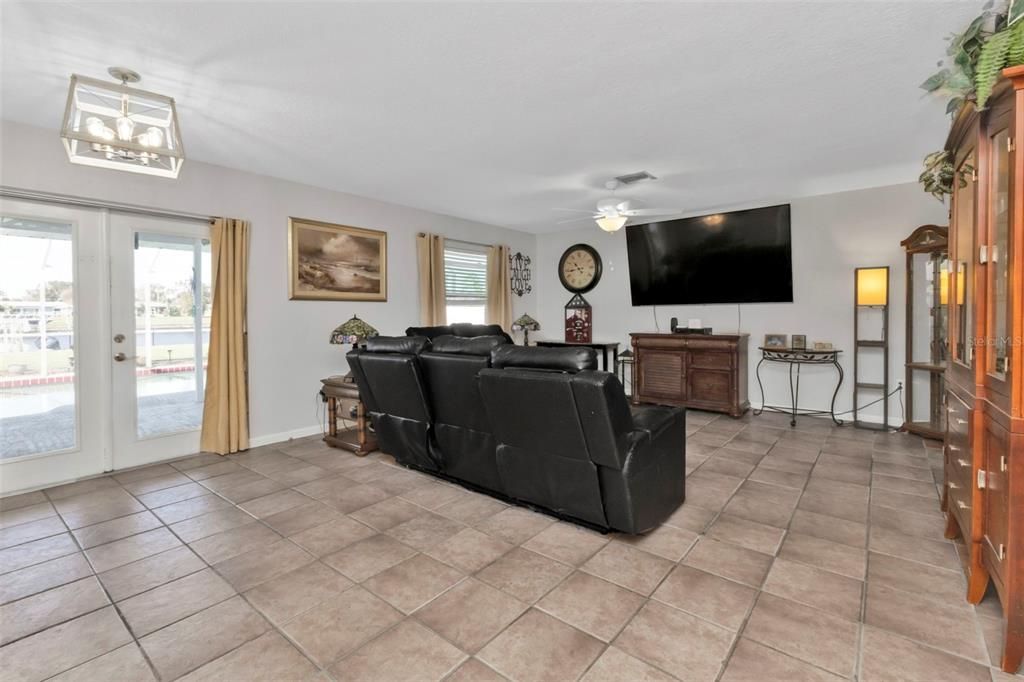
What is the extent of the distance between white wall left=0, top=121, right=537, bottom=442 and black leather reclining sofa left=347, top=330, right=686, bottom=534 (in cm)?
159

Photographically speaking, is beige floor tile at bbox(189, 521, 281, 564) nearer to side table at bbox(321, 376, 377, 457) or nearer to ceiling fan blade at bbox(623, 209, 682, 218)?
side table at bbox(321, 376, 377, 457)

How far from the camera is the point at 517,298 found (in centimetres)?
754

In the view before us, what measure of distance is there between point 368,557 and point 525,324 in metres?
5.11

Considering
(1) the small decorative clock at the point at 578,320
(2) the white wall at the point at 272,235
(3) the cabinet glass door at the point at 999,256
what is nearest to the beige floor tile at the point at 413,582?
(3) the cabinet glass door at the point at 999,256

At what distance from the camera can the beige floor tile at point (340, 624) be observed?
174 centimetres

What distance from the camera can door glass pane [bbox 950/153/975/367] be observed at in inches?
78.4

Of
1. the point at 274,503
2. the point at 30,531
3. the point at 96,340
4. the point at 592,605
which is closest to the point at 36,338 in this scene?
the point at 96,340

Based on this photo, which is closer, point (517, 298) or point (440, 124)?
point (440, 124)

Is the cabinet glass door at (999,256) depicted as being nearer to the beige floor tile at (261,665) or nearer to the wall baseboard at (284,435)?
the beige floor tile at (261,665)

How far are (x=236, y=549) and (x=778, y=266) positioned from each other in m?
5.87

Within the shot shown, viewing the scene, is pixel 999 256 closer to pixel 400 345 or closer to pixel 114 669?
pixel 400 345

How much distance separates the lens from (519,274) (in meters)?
7.56

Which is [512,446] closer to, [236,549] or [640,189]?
[236,549]

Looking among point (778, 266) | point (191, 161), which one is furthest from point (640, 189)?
point (191, 161)
